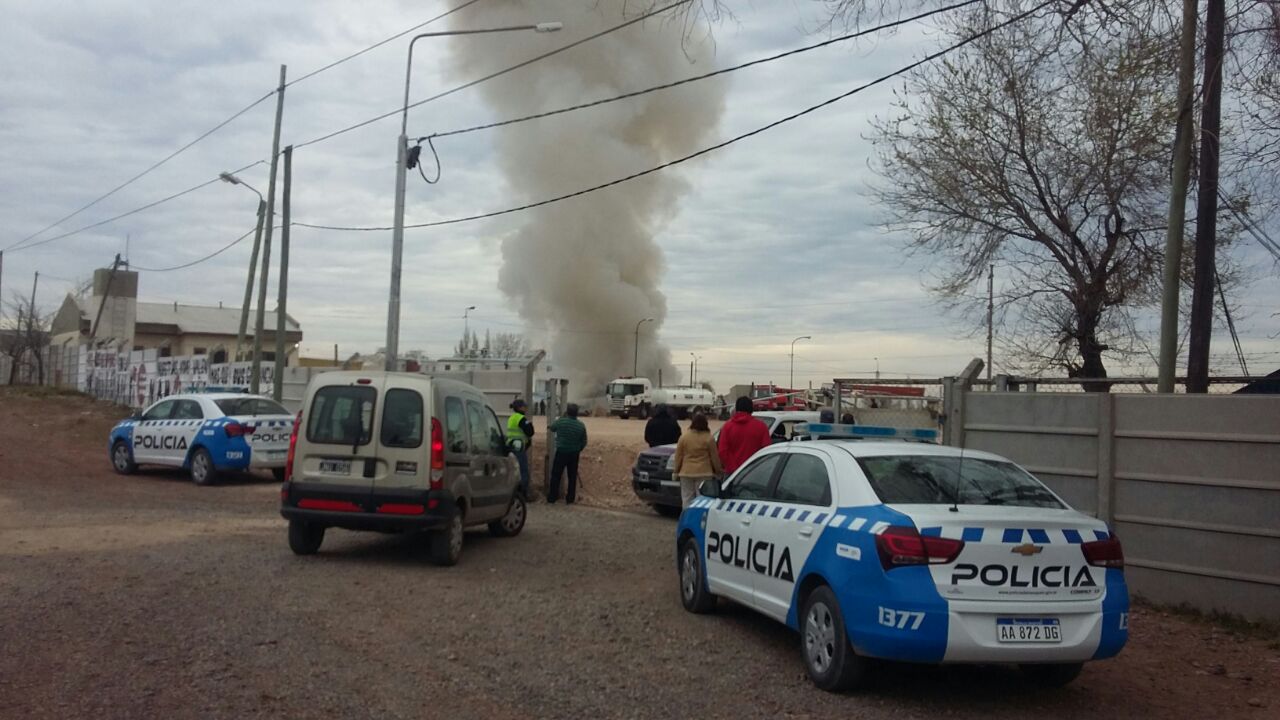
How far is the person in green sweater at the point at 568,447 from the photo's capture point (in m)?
15.5

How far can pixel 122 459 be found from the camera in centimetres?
1889

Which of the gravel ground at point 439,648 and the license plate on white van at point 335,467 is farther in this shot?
the license plate on white van at point 335,467

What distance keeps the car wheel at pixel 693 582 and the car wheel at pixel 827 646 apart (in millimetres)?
1760

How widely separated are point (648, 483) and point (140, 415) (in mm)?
9882

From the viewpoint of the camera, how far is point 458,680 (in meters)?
5.88

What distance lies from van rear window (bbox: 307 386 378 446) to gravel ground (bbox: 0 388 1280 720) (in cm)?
119

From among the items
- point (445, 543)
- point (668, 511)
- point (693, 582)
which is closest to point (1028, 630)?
point (693, 582)

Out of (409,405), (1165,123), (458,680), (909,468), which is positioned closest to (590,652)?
(458,680)

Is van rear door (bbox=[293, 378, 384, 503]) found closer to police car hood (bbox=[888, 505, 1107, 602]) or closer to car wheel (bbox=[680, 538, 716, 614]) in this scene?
car wheel (bbox=[680, 538, 716, 614])

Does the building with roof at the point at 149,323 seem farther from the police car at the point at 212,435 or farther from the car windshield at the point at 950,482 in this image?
the car windshield at the point at 950,482

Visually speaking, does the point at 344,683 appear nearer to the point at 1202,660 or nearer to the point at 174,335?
the point at 1202,660

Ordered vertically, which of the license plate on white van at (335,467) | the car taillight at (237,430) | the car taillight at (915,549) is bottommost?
the car taillight at (237,430)

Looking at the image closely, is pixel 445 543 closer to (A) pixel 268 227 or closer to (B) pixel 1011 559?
(B) pixel 1011 559

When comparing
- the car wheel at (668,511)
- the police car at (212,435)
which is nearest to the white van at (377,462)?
the car wheel at (668,511)
